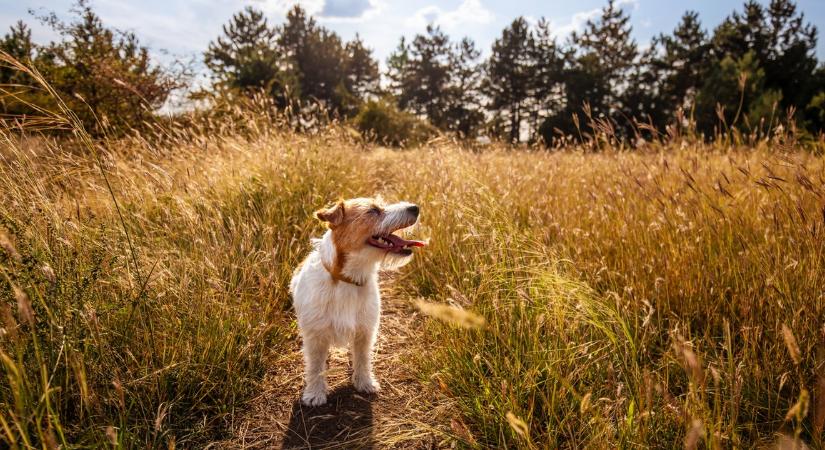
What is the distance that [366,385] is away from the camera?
9.73 ft

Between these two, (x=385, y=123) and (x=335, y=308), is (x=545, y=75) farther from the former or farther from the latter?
(x=335, y=308)

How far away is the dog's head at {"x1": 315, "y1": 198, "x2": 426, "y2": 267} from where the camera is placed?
9.09ft

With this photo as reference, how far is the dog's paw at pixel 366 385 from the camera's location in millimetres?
2953

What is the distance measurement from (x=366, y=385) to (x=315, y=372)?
396 millimetres

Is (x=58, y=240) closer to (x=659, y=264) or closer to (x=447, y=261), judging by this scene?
(x=447, y=261)

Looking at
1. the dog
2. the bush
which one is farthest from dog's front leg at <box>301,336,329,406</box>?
the bush

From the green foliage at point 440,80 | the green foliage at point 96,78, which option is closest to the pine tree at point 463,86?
the green foliage at point 440,80

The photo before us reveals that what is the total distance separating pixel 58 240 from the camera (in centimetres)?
227

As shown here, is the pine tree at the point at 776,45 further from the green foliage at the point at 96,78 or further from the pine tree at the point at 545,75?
the green foliage at the point at 96,78

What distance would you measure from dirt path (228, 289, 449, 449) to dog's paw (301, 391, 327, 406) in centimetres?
4

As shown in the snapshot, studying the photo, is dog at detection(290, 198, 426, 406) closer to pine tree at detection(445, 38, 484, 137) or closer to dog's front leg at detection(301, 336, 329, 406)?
dog's front leg at detection(301, 336, 329, 406)

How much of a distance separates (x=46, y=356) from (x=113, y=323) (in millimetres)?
370

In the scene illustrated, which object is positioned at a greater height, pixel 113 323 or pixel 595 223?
pixel 595 223

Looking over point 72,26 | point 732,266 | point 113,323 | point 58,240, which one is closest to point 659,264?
point 732,266
